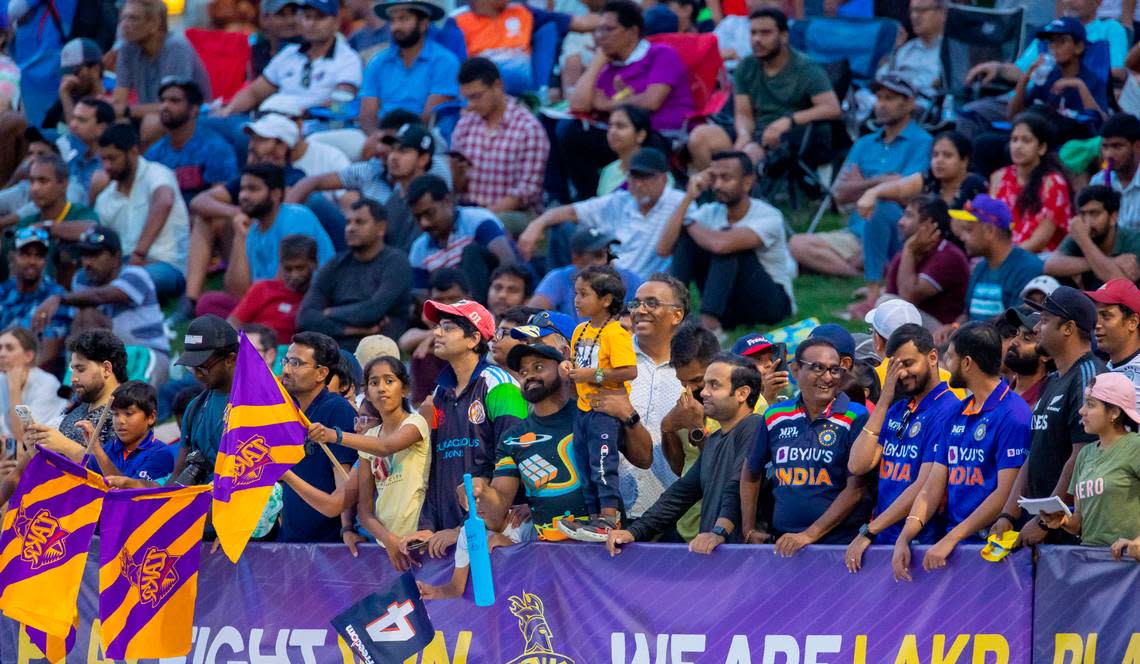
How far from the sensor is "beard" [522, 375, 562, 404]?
8.66 meters

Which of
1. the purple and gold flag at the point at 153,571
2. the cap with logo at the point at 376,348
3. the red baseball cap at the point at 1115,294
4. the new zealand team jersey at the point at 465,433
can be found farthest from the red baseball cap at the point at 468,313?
the red baseball cap at the point at 1115,294


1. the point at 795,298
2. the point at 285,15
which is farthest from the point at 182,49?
the point at 795,298

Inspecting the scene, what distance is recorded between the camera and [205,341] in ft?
31.8

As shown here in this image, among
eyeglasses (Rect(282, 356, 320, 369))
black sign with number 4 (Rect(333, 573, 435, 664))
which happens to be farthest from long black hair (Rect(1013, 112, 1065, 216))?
black sign with number 4 (Rect(333, 573, 435, 664))

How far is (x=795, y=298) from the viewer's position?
13359 millimetres

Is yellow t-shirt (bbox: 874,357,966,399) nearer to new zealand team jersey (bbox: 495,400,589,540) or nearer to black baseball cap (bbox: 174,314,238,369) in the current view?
new zealand team jersey (bbox: 495,400,589,540)

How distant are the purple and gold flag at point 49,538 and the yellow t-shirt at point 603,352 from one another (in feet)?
8.08

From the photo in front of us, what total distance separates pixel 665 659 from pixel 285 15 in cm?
996

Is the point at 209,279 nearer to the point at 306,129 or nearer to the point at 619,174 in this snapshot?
the point at 306,129

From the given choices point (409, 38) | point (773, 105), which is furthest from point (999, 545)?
point (409, 38)

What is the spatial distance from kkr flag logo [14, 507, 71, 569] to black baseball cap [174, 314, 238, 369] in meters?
1.05

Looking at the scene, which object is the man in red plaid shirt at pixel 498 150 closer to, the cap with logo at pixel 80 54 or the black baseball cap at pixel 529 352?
the cap with logo at pixel 80 54

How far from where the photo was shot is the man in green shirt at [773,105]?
14.2 meters

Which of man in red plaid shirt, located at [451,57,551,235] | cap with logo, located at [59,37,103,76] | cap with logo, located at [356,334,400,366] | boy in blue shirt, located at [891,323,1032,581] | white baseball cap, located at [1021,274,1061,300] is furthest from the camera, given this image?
cap with logo, located at [59,37,103,76]
